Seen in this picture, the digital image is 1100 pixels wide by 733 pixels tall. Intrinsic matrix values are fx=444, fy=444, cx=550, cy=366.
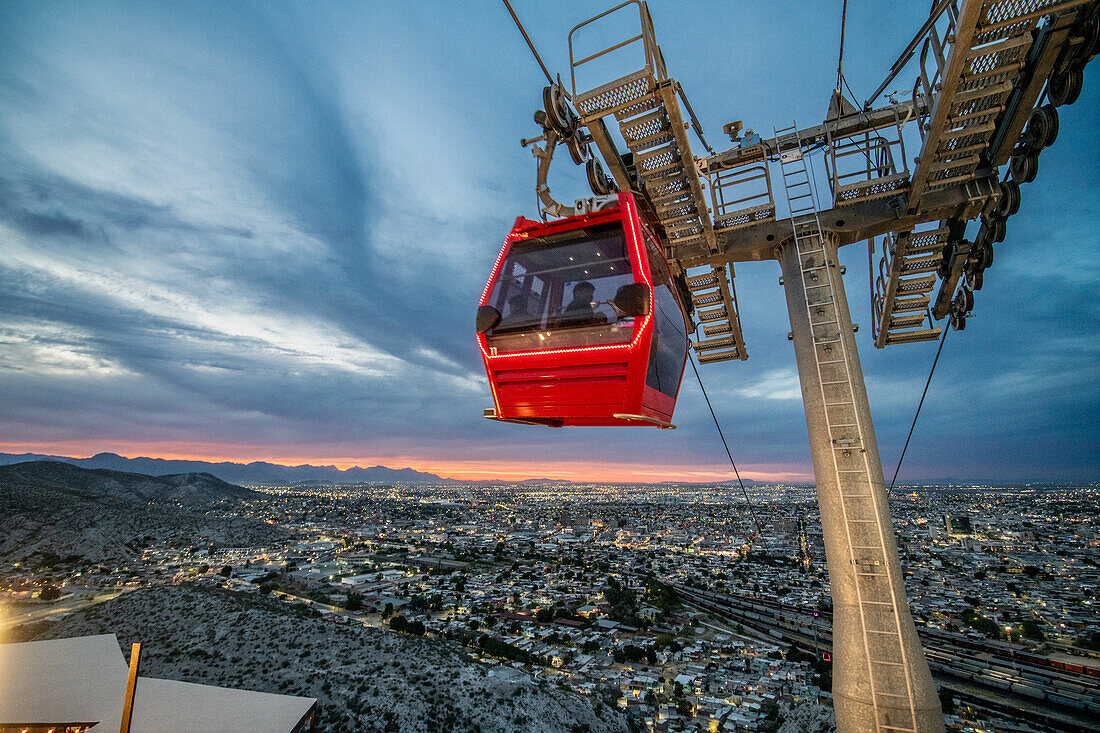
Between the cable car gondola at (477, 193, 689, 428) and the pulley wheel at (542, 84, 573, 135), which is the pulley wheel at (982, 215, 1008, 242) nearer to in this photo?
the cable car gondola at (477, 193, 689, 428)

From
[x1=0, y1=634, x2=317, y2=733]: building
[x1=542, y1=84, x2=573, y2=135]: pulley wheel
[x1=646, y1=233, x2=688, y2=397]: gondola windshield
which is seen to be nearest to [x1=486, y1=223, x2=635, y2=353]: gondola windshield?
[x1=646, y1=233, x2=688, y2=397]: gondola windshield

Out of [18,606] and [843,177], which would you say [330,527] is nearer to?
[18,606]

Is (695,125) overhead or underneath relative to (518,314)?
overhead

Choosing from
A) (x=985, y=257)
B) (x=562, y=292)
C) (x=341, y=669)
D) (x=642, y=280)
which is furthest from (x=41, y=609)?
(x=985, y=257)

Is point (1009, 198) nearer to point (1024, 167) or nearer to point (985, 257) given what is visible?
point (1024, 167)

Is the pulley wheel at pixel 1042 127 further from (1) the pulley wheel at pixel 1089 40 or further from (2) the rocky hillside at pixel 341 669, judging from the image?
(2) the rocky hillside at pixel 341 669

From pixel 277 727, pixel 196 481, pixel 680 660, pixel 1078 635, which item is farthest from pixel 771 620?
pixel 196 481

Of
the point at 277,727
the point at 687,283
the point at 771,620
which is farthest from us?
the point at 771,620

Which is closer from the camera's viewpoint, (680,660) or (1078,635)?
Answer: (680,660)
